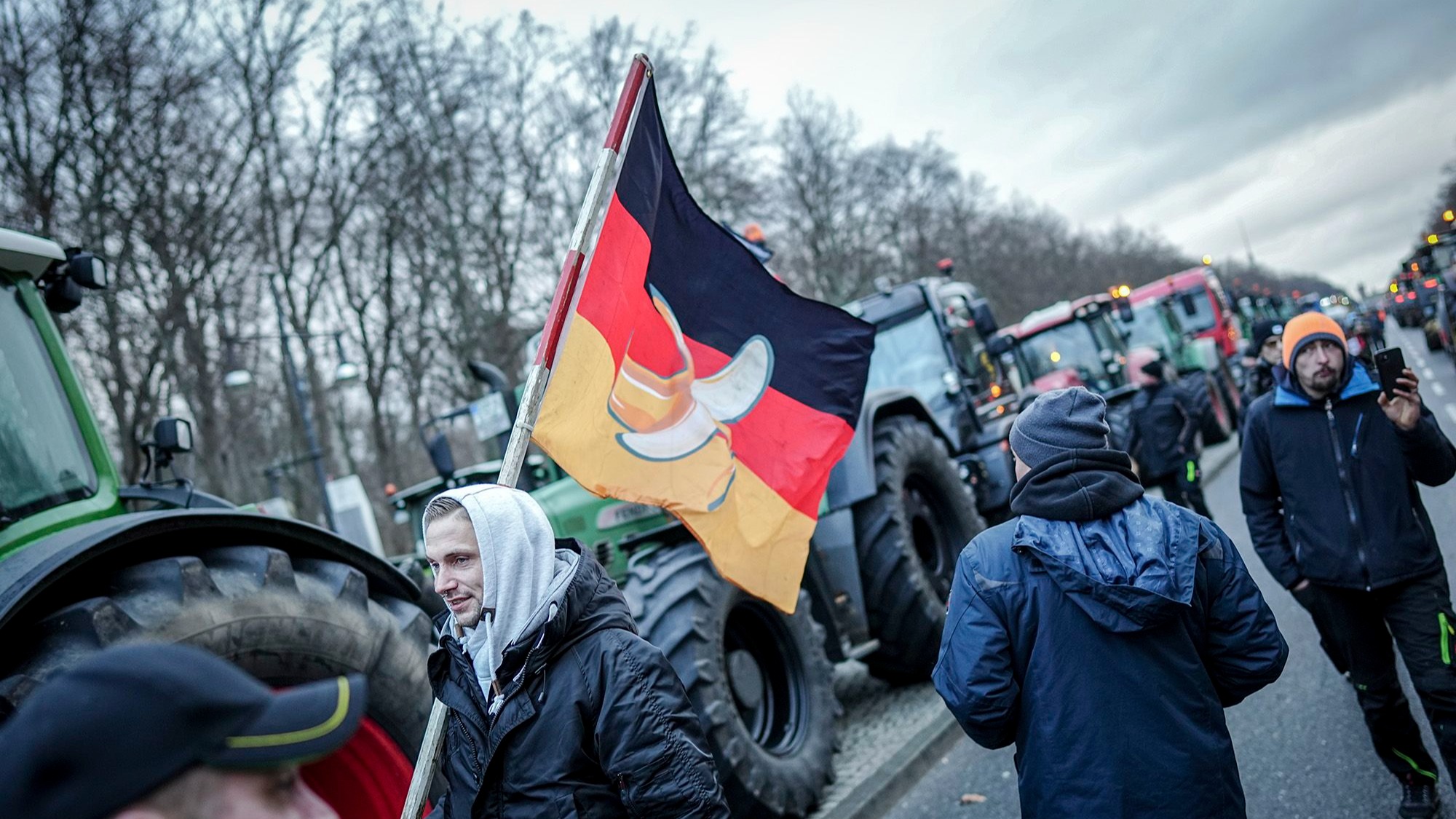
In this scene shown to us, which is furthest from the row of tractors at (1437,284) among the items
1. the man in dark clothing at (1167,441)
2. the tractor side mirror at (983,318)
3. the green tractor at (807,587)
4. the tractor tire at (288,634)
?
the tractor tire at (288,634)

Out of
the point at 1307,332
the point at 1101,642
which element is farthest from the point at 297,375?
the point at 1101,642

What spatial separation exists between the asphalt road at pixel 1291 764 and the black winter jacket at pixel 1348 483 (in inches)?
36.9

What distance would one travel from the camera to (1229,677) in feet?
8.45

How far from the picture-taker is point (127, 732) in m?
0.99

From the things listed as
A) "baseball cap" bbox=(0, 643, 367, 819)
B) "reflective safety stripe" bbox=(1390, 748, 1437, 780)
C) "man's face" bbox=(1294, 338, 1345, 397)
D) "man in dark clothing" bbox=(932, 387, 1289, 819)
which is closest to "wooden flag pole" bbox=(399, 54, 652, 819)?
"man in dark clothing" bbox=(932, 387, 1289, 819)

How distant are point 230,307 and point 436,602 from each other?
1661cm

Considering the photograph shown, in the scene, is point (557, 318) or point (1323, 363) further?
point (1323, 363)

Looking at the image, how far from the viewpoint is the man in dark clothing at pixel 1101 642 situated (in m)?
2.37

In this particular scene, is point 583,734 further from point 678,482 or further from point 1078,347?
point 1078,347

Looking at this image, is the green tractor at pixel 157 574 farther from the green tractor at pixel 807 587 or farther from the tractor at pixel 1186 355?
the tractor at pixel 1186 355

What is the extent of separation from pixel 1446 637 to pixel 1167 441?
573cm

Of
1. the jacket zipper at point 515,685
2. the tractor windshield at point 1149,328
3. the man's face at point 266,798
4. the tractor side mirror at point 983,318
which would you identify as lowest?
the tractor windshield at point 1149,328

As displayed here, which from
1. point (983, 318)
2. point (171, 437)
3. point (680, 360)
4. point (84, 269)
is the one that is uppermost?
point (84, 269)

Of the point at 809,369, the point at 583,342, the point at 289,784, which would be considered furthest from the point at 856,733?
the point at 289,784
